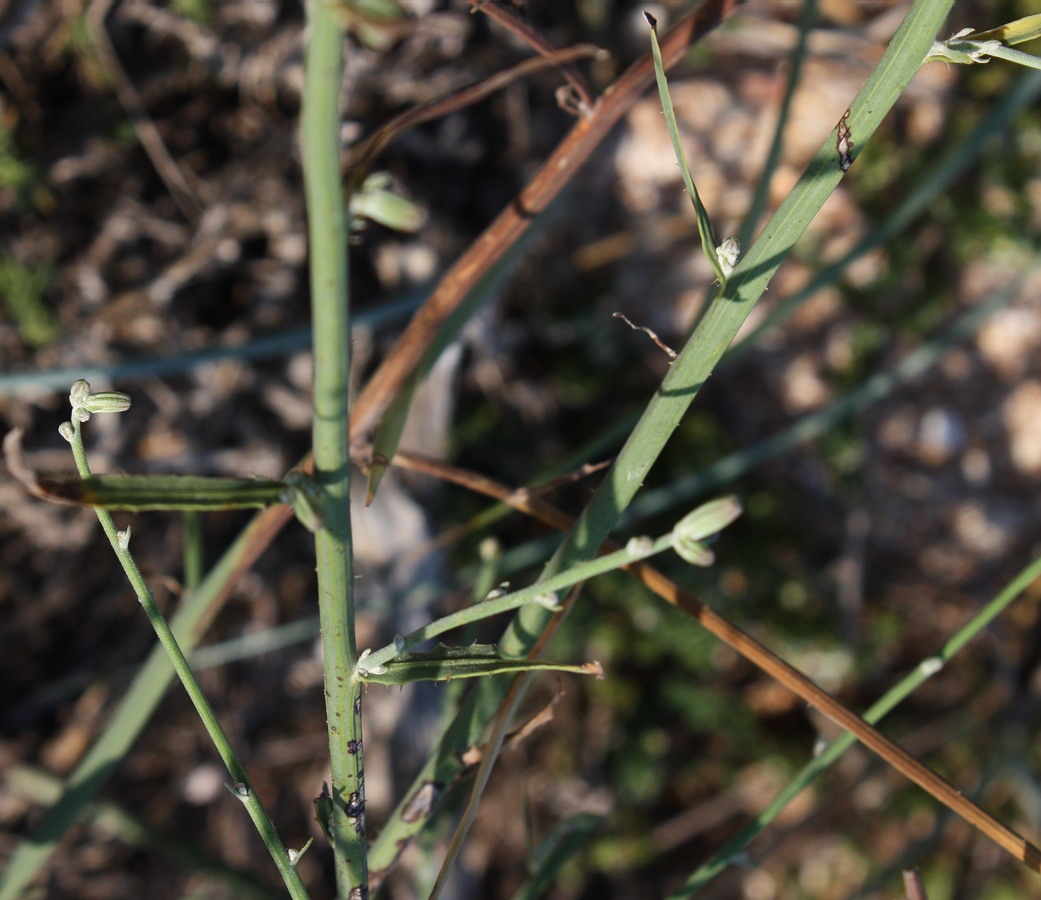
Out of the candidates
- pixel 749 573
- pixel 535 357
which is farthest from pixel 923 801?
pixel 535 357

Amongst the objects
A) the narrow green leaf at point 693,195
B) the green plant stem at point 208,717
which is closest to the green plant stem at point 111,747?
the green plant stem at point 208,717

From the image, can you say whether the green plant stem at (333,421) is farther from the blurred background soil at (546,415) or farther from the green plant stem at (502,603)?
the blurred background soil at (546,415)

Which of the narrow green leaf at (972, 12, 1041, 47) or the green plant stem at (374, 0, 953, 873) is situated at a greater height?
the narrow green leaf at (972, 12, 1041, 47)

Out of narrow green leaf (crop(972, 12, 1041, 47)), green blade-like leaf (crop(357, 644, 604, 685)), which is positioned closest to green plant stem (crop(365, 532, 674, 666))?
green blade-like leaf (crop(357, 644, 604, 685))

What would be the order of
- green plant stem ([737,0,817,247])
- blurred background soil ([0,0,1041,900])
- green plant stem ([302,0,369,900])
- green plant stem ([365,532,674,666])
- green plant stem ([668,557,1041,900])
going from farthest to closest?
1. blurred background soil ([0,0,1041,900])
2. green plant stem ([737,0,817,247])
3. green plant stem ([668,557,1041,900])
4. green plant stem ([365,532,674,666])
5. green plant stem ([302,0,369,900])

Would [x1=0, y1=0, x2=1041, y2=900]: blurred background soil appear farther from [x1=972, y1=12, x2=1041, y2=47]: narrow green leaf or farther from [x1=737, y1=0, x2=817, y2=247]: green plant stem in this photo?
[x1=972, y1=12, x2=1041, y2=47]: narrow green leaf

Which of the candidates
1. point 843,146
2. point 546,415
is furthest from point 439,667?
point 546,415
